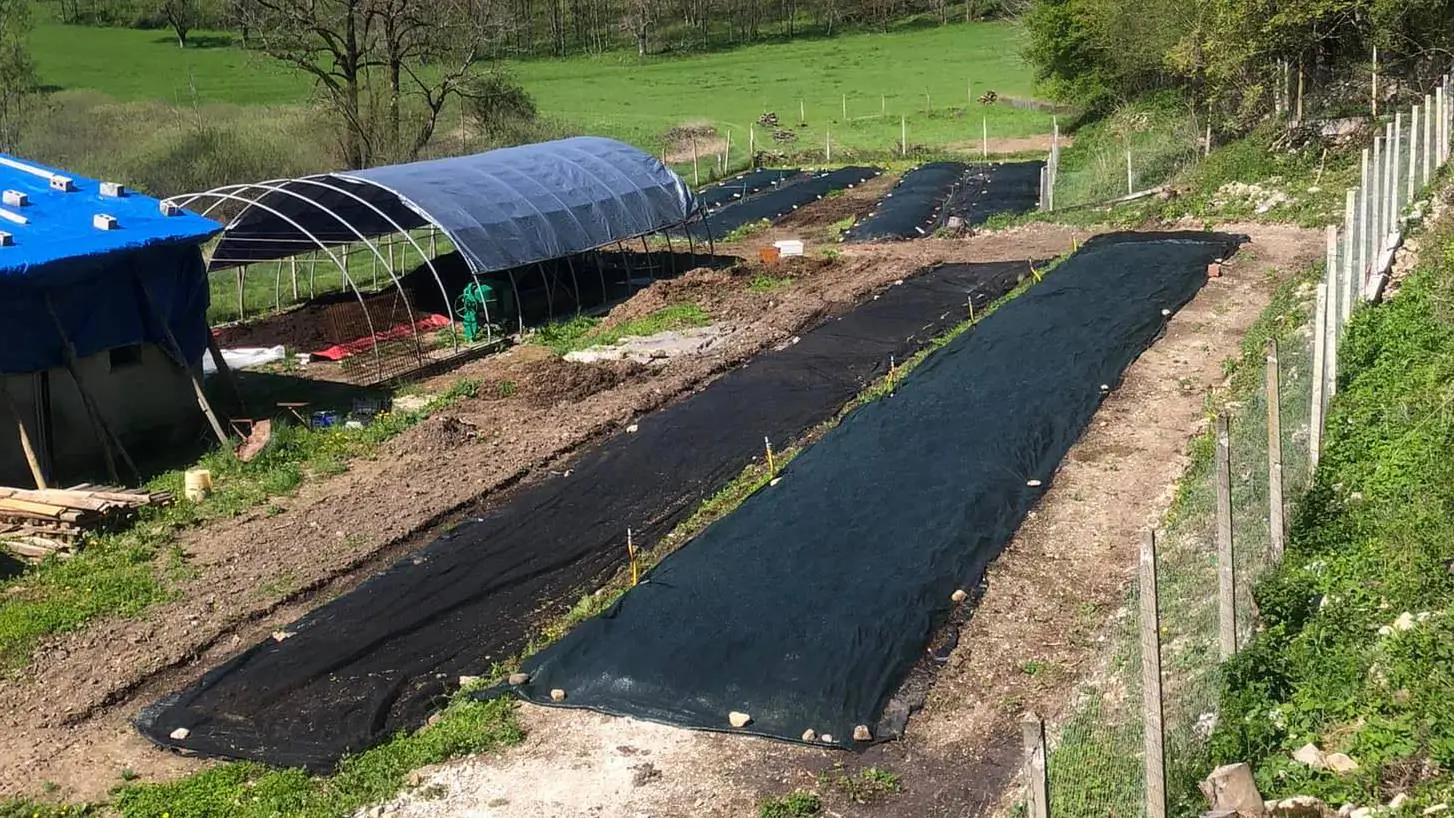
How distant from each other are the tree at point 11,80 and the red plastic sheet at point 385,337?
21297 millimetres

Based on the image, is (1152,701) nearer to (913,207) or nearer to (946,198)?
(913,207)

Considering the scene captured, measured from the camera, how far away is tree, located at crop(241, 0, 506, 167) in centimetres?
3666

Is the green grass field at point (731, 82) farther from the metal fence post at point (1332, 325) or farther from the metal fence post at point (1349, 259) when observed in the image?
the metal fence post at point (1332, 325)

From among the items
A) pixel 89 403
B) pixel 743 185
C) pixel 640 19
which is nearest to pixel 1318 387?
pixel 89 403

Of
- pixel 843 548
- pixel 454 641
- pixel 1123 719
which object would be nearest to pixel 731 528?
pixel 843 548

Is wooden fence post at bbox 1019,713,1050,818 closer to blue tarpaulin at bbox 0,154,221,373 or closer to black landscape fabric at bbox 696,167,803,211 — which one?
blue tarpaulin at bbox 0,154,221,373

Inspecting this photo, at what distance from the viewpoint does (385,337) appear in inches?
934

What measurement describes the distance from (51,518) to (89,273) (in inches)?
165

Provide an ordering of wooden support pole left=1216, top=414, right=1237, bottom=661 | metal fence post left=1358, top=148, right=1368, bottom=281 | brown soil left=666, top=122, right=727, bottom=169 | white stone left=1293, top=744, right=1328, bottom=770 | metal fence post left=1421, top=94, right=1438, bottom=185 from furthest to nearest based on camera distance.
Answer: brown soil left=666, top=122, right=727, bottom=169 → metal fence post left=1421, top=94, right=1438, bottom=185 → metal fence post left=1358, top=148, right=1368, bottom=281 → wooden support pole left=1216, top=414, right=1237, bottom=661 → white stone left=1293, top=744, right=1328, bottom=770

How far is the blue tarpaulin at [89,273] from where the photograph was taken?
54.2 feet

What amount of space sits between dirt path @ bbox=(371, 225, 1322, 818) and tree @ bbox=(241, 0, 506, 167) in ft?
95.8

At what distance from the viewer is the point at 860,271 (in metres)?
26.2

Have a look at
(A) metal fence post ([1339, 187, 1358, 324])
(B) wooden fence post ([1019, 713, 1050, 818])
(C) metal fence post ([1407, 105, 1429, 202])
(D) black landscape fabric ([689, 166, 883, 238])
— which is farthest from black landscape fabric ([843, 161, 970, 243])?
(B) wooden fence post ([1019, 713, 1050, 818])

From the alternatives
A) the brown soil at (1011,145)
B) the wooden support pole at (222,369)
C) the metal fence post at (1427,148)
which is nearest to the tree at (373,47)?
the brown soil at (1011,145)
